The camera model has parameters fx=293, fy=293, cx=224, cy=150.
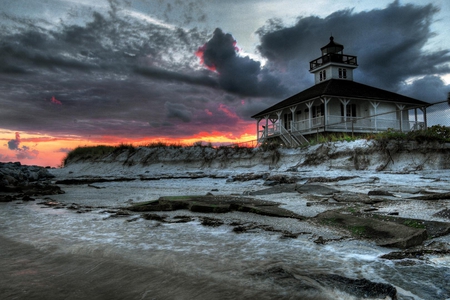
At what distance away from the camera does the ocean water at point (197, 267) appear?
187 cm

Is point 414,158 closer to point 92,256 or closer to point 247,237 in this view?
point 247,237

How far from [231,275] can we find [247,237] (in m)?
1.08

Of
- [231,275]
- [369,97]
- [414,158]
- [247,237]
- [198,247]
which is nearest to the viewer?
[231,275]

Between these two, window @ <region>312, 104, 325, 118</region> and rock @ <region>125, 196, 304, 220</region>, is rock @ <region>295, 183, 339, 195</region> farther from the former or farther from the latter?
window @ <region>312, 104, 325, 118</region>

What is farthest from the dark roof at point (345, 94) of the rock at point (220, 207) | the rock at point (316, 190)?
the rock at point (220, 207)

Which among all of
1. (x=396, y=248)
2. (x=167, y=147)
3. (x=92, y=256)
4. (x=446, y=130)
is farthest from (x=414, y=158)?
(x=167, y=147)

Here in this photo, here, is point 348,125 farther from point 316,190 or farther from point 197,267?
point 197,267

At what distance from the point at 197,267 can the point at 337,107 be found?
27.3 m

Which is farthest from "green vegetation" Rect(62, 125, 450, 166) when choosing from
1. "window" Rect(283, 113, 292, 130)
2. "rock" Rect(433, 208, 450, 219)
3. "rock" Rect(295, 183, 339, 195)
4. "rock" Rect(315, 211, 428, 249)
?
"rock" Rect(315, 211, 428, 249)

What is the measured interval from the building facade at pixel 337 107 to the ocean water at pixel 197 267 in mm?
19612

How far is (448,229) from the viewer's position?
3.00 metres

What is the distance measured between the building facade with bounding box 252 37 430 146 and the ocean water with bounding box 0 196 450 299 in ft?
64.3

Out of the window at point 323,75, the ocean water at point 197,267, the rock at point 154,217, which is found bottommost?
the ocean water at point 197,267

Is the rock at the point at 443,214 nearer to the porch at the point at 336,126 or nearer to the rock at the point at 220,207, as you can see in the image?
the rock at the point at 220,207
